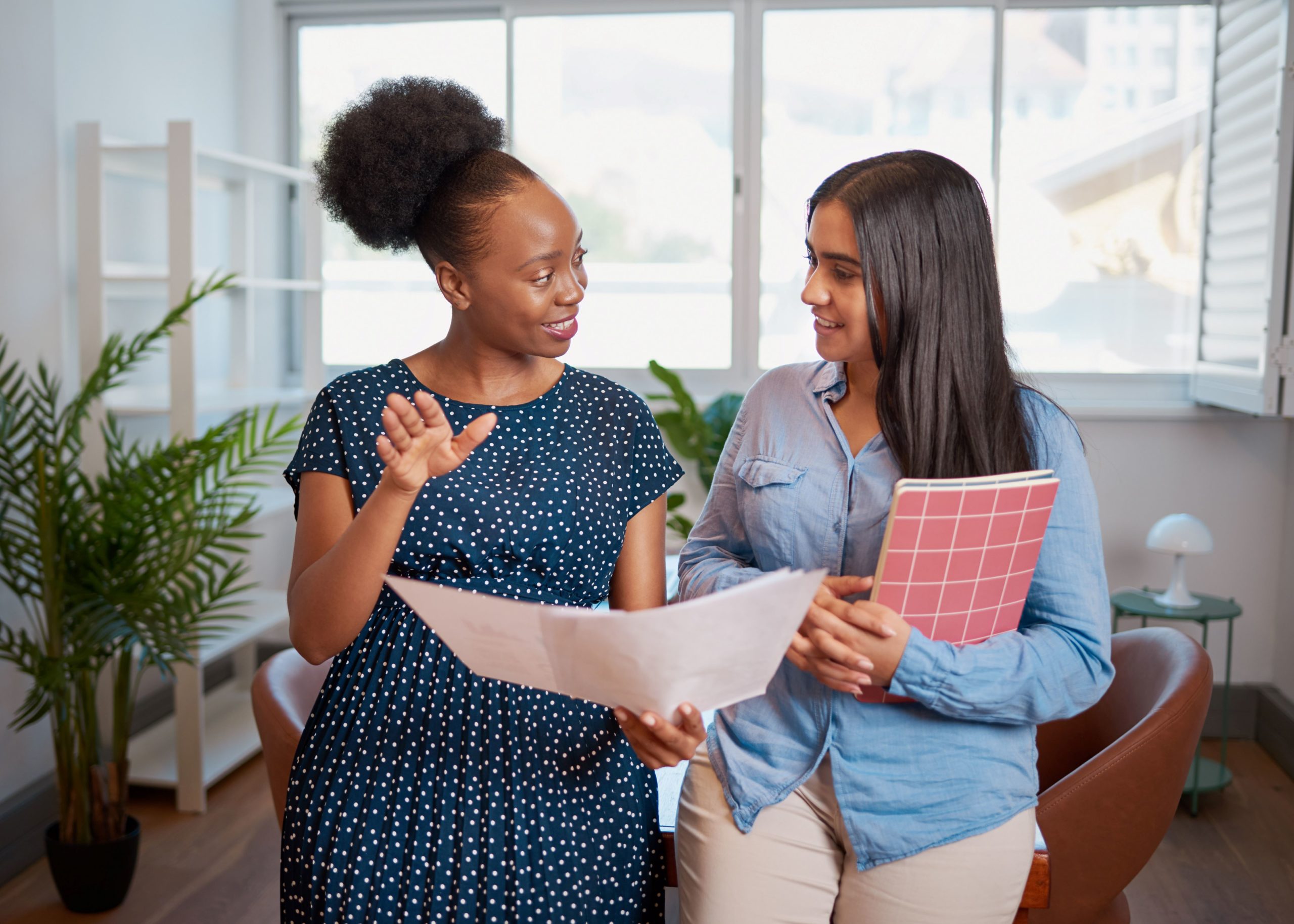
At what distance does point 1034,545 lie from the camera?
126 centimetres

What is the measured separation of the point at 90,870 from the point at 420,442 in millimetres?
2088

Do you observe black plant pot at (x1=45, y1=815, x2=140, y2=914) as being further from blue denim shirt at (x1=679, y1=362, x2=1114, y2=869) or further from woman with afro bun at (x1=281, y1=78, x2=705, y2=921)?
blue denim shirt at (x1=679, y1=362, x2=1114, y2=869)

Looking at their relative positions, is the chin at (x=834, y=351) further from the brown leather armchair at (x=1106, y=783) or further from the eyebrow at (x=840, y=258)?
the brown leather armchair at (x=1106, y=783)

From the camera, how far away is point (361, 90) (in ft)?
13.6

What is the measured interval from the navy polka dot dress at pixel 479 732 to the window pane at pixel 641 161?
8.67 ft

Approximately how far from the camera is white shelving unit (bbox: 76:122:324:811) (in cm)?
300

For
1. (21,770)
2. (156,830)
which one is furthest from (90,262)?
(156,830)

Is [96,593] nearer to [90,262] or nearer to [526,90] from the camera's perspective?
[90,262]

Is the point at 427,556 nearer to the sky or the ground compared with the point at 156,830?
nearer to the sky

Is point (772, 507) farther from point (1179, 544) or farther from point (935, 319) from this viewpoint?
point (1179, 544)

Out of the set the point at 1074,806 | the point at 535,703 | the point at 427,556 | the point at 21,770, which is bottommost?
the point at 21,770

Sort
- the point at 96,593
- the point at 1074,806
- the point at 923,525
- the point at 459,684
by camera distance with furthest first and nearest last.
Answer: the point at 96,593
the point at 1074,806
the point at 459,684
the point at 923,525

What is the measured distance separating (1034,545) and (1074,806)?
1.62ft

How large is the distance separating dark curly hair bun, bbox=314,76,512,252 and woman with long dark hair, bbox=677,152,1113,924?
0.47m
